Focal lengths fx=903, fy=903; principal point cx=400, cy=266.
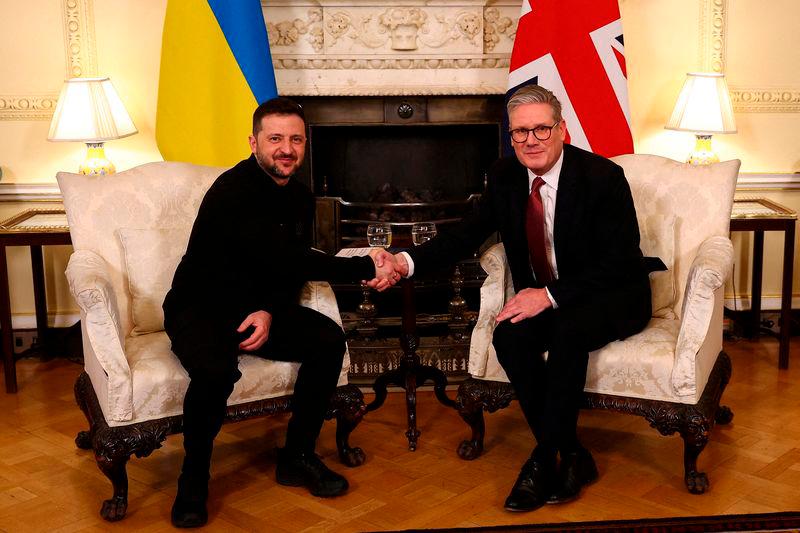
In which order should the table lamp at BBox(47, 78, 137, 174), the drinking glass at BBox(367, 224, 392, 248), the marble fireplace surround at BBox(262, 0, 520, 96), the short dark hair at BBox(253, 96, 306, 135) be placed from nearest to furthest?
the short dark hair at BBox(253, 96, 306, 135) → the drinking glass at BBox(367, 224, 392, 248) → the table lamp at BBox(47, 78, 137, 174) → the marble fireplace surround at BBox(262, 0, 520, 96)

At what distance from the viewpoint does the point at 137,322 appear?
2.80 meters

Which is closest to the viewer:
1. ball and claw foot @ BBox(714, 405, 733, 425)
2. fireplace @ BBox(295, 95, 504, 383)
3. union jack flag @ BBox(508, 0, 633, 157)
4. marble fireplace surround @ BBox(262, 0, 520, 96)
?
ball and claw foot @ BBox(714, 405, 733, 425)

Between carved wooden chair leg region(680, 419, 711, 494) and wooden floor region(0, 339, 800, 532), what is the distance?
33 mm

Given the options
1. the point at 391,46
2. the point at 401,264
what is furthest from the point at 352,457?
the point at 391,46

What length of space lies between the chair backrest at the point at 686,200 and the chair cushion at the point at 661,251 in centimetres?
1

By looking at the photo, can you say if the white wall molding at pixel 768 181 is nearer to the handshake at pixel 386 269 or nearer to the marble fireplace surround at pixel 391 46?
the marble fireplace surround at pixel 391 46

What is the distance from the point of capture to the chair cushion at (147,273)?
2791 mm

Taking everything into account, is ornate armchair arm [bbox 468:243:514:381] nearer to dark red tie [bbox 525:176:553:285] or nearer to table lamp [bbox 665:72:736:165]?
dark red tie [bbox 525:176:553:285]

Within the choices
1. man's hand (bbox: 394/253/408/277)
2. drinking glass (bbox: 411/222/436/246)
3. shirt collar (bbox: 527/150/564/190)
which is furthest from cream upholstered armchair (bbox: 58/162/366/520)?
shirt collar (bbox: 527/150/564/190)

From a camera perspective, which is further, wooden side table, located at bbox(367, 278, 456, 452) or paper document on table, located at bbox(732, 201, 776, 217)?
paper document on table, located at bbox(732, 201, 776, 217)

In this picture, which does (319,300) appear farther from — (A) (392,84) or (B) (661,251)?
(A) (392,84)

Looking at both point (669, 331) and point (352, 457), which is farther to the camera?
point (352, 457)

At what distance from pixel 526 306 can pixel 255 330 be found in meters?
0.78

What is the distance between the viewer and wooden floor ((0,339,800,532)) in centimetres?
249
